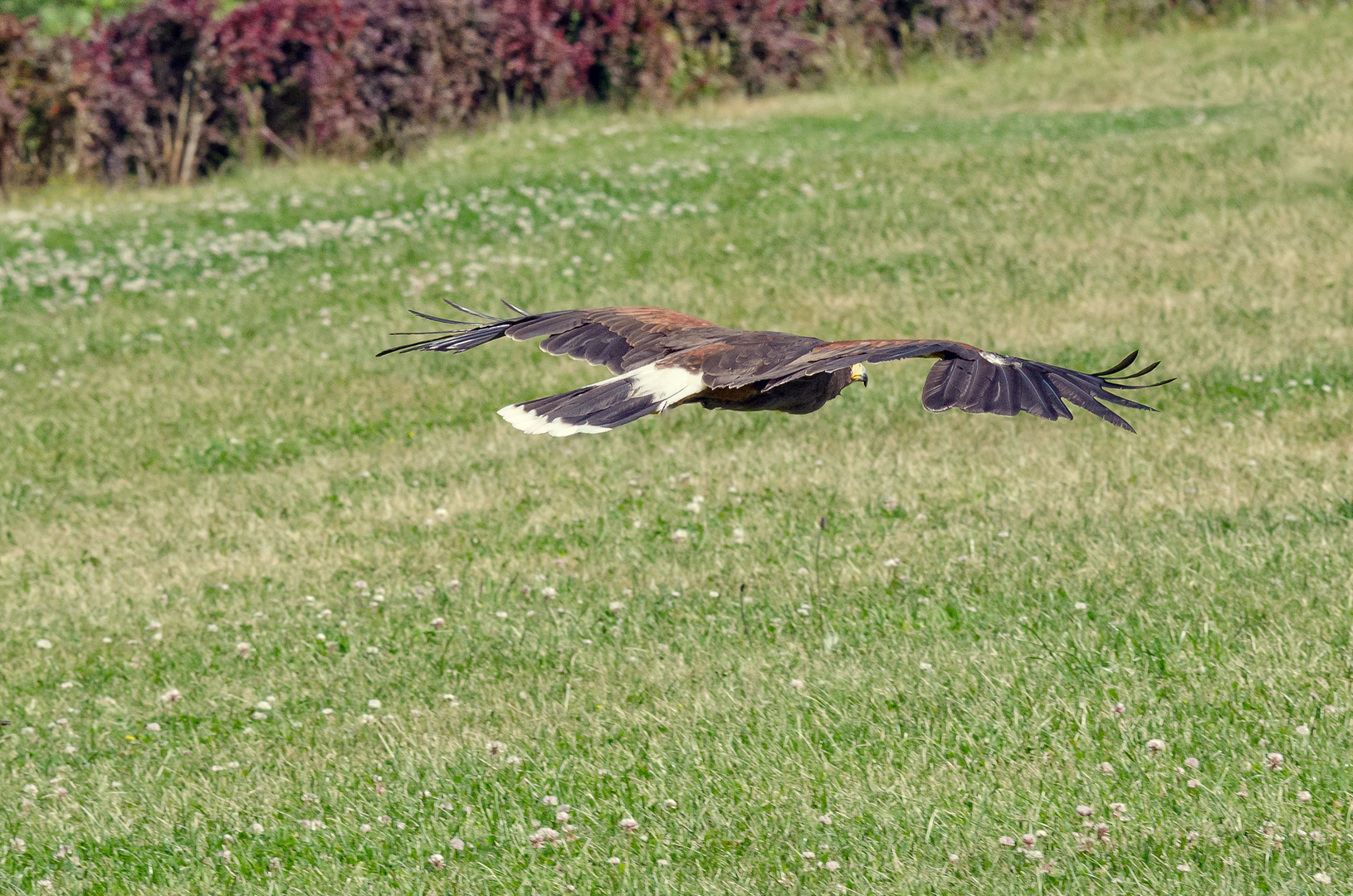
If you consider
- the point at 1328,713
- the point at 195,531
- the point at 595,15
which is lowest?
the point at 195,531

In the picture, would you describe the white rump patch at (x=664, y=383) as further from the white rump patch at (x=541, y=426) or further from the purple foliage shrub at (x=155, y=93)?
the purple foliage shrub at (x=155, y=93)

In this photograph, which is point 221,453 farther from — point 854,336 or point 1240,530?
point 1240,530

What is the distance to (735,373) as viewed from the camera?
394cm

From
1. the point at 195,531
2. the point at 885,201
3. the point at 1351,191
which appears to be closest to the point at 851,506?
the point at 195,531

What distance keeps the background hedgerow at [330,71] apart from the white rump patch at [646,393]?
43.7 ft

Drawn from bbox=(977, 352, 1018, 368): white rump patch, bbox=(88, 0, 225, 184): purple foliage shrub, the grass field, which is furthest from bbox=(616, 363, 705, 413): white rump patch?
bbox=(88, 0, 225, 184): purple foliage shrub

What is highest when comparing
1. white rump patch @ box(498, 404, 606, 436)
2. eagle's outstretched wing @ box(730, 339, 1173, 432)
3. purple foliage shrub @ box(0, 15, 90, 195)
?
eagle's outstretched wing @ box(730, 339, 1173, 432)

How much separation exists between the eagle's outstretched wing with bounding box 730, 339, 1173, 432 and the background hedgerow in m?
14.0

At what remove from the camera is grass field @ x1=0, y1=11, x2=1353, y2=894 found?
492cm

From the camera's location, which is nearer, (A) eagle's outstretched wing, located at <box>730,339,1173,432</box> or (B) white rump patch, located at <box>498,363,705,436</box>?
(A) eagle's outstretched wing, located at <box>730,339,1173,432</box>

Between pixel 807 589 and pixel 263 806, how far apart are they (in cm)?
263

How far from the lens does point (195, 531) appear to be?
8266 millimetres

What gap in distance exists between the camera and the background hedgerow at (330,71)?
16.4 m

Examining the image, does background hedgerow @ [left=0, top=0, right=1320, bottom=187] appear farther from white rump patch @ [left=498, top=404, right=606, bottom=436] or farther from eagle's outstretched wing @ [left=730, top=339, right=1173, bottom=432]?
eagle's outstretched wing @ [left=730, top=339, right=1173, bottom=432]
